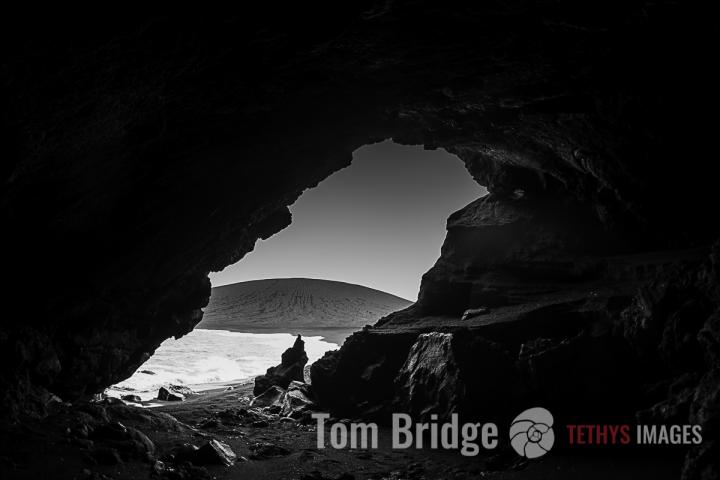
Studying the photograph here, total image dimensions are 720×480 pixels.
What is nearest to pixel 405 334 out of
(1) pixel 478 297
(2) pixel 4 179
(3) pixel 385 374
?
(3) pixel 385 374

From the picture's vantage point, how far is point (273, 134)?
10281mm

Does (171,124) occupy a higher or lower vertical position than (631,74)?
lower

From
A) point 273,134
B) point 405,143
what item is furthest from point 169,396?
point 405,143

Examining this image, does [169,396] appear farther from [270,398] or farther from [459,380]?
[459,380]

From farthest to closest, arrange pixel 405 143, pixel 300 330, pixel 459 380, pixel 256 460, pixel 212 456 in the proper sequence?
pixel 300 330 → pixel 405 143 → pixel 459 380 → pixel 256 460 → pixel 212 456

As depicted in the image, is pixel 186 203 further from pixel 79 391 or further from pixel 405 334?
pixel 405 334

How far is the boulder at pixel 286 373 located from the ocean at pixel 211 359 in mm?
4686

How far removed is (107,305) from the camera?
1236cm

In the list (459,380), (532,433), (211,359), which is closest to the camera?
(532,433)

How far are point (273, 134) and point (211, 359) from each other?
2698cm

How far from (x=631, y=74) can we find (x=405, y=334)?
→ 10.1 metres

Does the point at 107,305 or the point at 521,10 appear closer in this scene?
the point at 521,10

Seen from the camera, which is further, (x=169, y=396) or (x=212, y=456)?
(x=169, y=396)

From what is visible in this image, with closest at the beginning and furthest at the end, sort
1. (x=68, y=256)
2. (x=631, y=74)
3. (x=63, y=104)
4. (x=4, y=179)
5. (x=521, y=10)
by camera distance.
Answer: (x=63, y=104) → (x=4, y=179) → (x=521, y=10) → (x=631, y=74) → (x=68, y=256)
